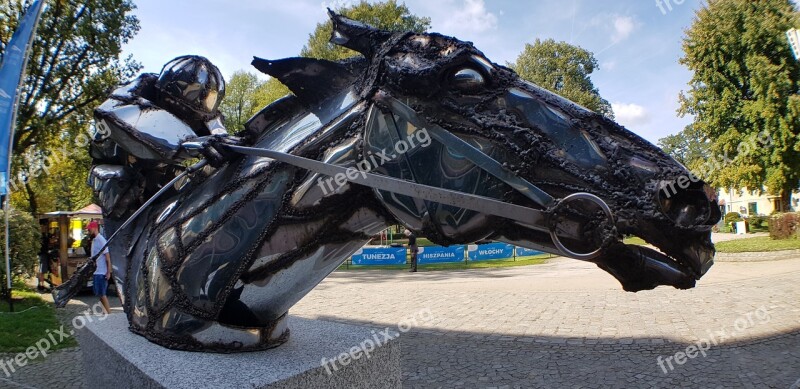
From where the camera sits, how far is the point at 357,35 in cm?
182

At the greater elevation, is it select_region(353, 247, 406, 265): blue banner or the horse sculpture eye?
the horse sculpture eye

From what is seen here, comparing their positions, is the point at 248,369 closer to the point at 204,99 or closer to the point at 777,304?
the point at 204,99

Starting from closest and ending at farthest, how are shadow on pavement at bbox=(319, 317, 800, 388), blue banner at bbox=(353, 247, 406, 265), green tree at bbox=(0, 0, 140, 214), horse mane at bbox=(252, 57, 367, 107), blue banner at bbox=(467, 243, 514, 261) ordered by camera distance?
horse mane at bbox=(252, 57, 367, 107), shadow on pavement at bbox=(319, 317, 800, 388), green tree at bbox=(0, 0, 140, 214), blue banner at bbox=(353, 247, 406, 265), blue banner at bbox=(467, 243, 514, 261)

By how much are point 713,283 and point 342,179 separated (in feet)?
41.0

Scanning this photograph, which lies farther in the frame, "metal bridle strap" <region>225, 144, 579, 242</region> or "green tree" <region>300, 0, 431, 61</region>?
"green tree" <region>300, 0, 431, 61</region>

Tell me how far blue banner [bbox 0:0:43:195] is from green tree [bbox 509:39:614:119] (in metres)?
33.1

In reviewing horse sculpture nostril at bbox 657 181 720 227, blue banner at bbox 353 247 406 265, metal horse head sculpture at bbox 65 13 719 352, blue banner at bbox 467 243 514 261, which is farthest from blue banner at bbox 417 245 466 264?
A: horse sculpture nostril at bbox 657 181 720 227

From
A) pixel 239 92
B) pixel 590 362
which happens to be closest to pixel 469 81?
pixel 590 362

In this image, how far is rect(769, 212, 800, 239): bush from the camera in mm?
19672

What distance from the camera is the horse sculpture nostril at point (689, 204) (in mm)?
1351

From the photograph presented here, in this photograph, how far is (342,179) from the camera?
5.60ft

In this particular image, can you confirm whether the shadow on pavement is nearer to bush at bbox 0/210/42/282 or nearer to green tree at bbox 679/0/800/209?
bush at bbox 0/210/42/282

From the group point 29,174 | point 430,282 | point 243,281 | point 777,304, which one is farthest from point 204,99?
point 29,174

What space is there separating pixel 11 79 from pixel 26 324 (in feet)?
14.6
